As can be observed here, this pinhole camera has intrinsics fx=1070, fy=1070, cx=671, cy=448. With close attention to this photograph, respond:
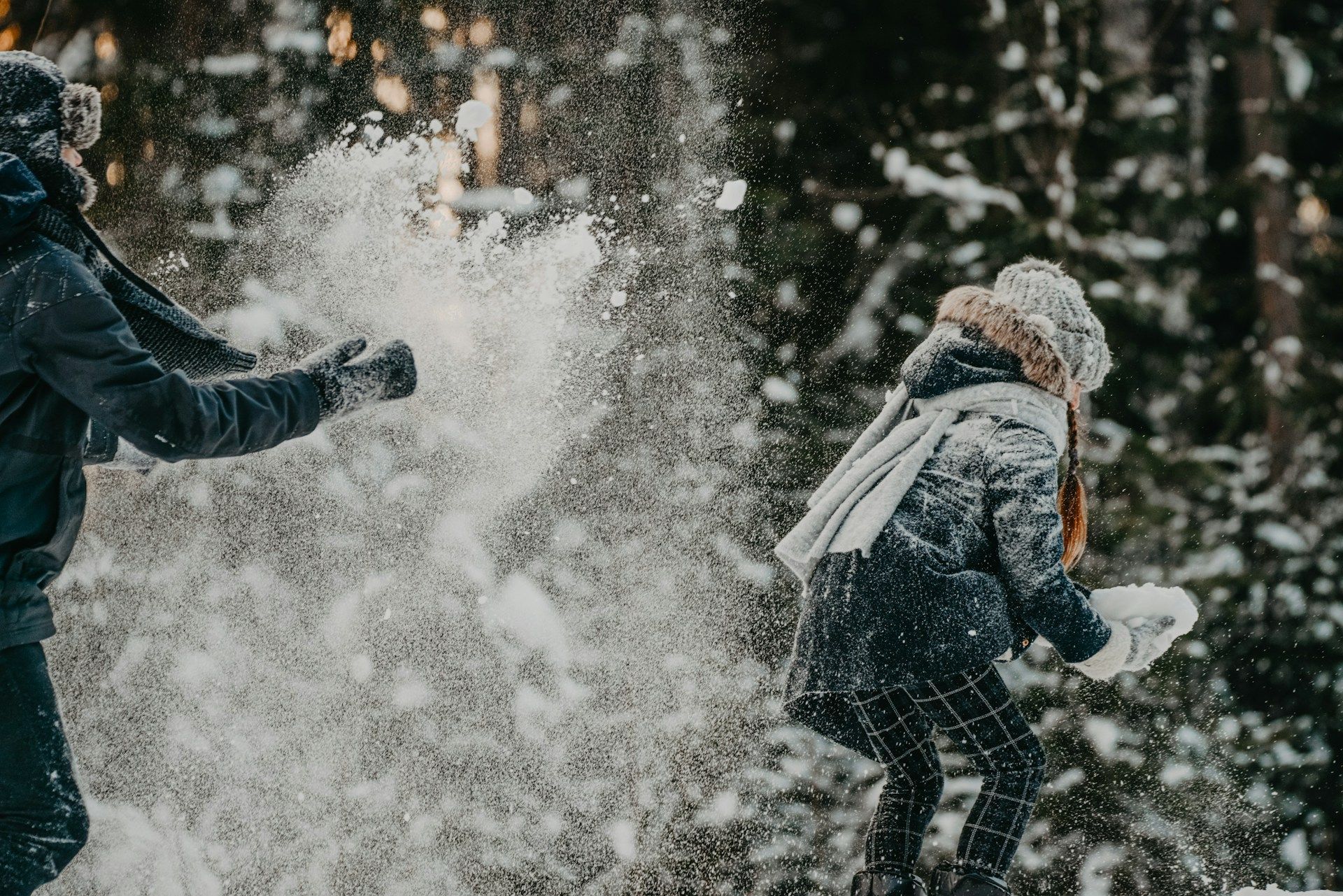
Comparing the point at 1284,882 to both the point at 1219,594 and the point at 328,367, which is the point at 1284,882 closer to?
the point at 1219,594

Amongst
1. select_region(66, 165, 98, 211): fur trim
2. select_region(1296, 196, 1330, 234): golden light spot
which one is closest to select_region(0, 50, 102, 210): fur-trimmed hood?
select_region(66, 165, 98, 211): fur trim

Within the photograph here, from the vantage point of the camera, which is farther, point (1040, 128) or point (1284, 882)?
point (1040, 128)

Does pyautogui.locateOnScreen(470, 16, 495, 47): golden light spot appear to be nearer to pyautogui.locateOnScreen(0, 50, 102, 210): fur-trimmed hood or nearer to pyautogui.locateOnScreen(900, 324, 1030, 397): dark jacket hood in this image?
pyautogui.locateOnScreen(0, 50, 102, 210): fur-trimmed hood

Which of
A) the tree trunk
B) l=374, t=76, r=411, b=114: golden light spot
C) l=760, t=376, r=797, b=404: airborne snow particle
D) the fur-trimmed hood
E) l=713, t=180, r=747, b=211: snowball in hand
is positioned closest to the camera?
the fur-trimmed hood

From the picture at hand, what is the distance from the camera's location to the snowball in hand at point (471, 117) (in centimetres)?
392

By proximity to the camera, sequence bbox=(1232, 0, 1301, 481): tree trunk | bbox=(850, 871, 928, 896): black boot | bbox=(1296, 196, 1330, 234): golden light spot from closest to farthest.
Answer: bbox=(850, 871, 928, 896): black boot < bbox=(1232, 0, 1301, 481): tree trunk < bbox=(1296, 196, 1330, 234): golden light spot

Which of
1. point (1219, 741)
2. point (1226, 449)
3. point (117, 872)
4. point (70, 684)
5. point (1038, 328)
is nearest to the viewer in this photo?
point (1038, 328)

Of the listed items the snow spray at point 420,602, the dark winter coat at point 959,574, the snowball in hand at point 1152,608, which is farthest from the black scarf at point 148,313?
the snowball in hand at point 1152,608

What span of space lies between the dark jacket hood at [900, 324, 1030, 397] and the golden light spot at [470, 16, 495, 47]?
241cm

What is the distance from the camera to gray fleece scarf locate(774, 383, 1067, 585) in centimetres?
236

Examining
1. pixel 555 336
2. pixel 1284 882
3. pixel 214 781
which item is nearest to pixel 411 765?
pixel 214 781

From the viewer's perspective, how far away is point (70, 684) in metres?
3.72

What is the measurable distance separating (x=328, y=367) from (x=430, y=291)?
4.91 feet

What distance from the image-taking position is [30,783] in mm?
1935
